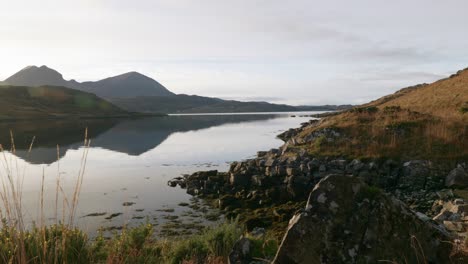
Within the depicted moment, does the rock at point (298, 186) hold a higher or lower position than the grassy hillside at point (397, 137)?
lower

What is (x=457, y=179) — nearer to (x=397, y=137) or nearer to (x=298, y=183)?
(x=397, y=137)

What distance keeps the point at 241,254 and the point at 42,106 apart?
18149 centimetres

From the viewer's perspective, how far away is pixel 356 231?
486cm

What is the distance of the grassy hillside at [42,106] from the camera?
13781cm

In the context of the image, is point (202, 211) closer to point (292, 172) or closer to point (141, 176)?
point (292, 172)

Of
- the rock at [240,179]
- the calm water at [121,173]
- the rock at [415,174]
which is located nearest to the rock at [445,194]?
the rock at [415,174]

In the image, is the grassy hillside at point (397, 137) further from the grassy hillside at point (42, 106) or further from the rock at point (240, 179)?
the grassy hillside at point (42, 106)

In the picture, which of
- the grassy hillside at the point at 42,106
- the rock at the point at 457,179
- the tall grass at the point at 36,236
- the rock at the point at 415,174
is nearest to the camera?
the tall grass at the point at 36,236

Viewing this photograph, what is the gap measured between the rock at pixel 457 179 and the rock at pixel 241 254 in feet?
48.5

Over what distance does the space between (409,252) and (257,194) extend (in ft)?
56.6

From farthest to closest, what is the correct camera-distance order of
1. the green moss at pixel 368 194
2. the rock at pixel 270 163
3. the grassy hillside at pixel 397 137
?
the rock at pixel 270 163, the grassy hillside at pixel 397 137, the green moss at pixel 368 194

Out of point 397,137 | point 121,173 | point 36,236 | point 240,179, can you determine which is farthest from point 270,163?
point 36,236

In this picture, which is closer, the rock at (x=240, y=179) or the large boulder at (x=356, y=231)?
the large boulder at (x=356, y=231)

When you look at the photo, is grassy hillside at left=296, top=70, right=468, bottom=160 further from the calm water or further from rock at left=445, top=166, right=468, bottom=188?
the calm water
